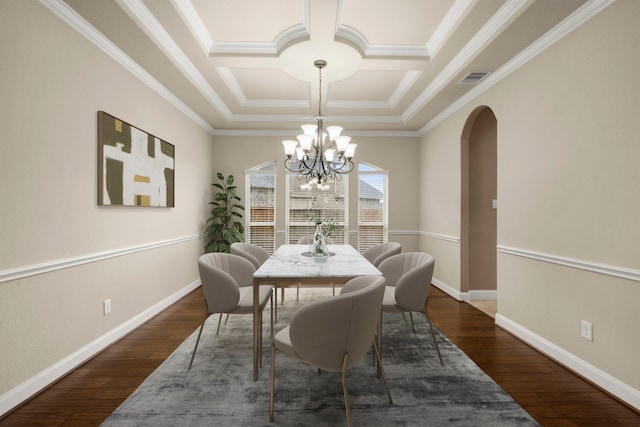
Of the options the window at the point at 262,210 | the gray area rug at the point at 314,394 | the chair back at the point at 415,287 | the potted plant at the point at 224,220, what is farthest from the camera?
the window at the point at 262,210

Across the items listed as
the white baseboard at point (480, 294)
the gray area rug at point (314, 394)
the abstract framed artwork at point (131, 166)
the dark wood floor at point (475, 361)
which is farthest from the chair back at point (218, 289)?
the white baseboard at point (480, 294)

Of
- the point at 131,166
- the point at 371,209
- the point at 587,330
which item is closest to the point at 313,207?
the point at 371,209

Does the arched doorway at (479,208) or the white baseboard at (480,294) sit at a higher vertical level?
the arched doorway at (479,208)

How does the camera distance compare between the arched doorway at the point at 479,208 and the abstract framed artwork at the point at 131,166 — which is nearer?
the abstract framed artwork at the point at 131,166

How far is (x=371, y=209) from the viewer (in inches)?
244

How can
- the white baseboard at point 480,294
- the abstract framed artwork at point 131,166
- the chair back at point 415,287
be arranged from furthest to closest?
the white baseboard at point 480,294, the abstract framed artwork at point 131,166, the chair back at point 415,287

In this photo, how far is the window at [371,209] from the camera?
6168mm

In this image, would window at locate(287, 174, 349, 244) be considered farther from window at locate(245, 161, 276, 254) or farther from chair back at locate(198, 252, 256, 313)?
chair back at locate(198, 252, 256, 313)

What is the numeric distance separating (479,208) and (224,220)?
403cm

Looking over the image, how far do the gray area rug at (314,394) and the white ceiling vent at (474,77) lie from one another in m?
2.82

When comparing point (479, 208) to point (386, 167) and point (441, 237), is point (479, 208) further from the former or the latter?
point (386, 167)

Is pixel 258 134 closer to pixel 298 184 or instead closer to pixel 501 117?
pixel 298 184

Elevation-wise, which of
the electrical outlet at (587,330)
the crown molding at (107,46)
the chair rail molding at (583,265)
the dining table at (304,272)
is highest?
the crown molding at (107,46)

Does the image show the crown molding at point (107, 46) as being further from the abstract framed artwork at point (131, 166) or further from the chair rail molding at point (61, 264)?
the chair rail molding at point (61, 264)
